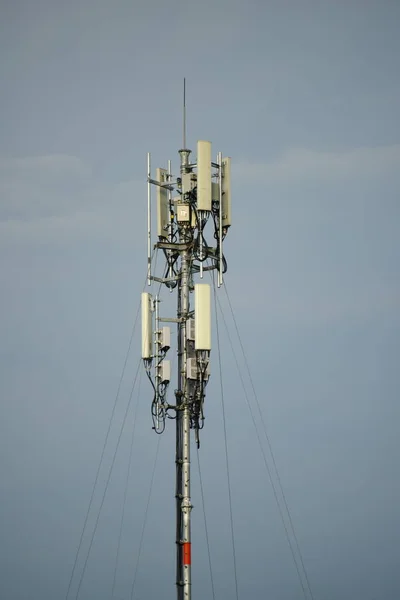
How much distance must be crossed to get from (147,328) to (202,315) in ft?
8.05

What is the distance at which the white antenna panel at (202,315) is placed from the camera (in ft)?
128

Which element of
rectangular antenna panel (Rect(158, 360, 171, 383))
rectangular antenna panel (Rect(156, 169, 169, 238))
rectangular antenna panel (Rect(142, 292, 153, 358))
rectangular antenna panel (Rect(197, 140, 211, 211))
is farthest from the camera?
rectangular antenna panel (Rect(156, 169, 169, 238))

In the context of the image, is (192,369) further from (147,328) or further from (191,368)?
(147,328)

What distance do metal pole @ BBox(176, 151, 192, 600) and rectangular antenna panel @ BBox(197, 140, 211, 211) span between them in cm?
166

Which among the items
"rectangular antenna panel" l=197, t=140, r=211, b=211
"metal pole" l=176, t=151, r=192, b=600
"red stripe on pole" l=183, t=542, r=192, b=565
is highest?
"rectangular antenna panel" l=197, t=140, r=211, b=211

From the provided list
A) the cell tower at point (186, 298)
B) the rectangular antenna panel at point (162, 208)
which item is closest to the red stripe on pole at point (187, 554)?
the cell tower at point (186, 298)

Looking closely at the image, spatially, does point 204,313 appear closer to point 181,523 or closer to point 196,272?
point 196,272

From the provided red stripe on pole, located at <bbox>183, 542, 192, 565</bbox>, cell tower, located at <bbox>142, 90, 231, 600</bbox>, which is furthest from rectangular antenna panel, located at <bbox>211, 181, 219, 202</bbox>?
red stripe on pole, located at <bbox>183, 542, 192, 565</bbox>

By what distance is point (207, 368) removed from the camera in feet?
131

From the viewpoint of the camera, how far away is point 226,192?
40.8 metres

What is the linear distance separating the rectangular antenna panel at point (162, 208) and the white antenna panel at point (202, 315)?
3.28 m

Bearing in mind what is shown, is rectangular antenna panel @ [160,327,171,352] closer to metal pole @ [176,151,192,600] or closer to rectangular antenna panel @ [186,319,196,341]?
metal pole @ [176,151,192,600]

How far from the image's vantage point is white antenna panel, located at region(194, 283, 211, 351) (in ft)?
128

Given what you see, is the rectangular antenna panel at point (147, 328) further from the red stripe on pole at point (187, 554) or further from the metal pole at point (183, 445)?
the red stripe on pole at point (187, 554)
